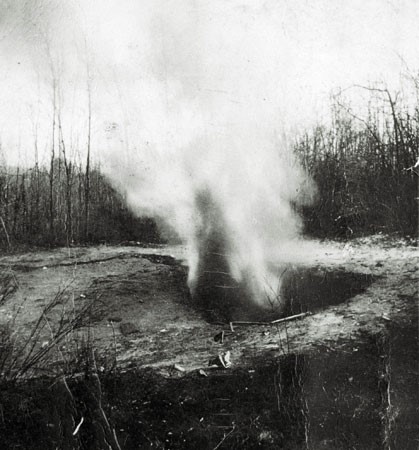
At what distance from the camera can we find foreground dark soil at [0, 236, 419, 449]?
232 cm

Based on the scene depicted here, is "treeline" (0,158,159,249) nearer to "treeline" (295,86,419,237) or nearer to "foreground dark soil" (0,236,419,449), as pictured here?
"foreground dark soil" (0,236,419,449)

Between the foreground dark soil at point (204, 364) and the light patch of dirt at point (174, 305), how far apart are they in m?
0.02

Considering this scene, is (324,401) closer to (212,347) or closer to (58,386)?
(212,347)

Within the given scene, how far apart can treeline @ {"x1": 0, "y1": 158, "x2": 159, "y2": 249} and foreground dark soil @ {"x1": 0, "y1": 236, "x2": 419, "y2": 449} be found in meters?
0.35

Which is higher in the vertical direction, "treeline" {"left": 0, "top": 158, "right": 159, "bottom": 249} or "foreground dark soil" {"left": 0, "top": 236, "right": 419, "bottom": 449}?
"treeline" {"left": 0, "top": 158, "right": 159, "bottom": 249}

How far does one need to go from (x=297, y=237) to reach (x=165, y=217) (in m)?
2.29

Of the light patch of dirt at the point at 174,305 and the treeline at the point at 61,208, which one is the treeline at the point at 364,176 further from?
the treeline at the point at 61,208

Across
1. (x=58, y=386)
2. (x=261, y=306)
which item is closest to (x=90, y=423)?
(x=58, y=386)

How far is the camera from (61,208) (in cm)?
489

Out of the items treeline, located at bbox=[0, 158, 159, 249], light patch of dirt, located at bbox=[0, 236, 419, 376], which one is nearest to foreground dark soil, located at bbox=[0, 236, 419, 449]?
light patch of dirt, located at bbox=[0, 236, 419, 376]

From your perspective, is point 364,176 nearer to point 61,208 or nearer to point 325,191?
point 325,191

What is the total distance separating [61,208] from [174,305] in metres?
2.07

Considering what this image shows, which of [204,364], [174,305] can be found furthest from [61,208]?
[204,364]

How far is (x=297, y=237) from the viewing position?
18.1 feet
